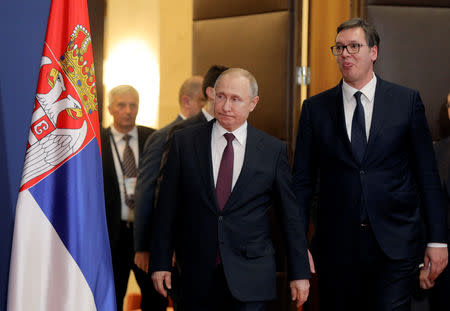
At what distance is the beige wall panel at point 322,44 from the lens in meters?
4.43

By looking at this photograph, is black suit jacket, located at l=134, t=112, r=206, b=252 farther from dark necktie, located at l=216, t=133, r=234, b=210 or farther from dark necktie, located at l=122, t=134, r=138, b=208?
dark necktie, located at l=216, t=133, r=234, b=210

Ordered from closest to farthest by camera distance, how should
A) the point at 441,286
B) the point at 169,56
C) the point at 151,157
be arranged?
1. the point at 441,286
2. the point at 151,157
3. the point at 169,56

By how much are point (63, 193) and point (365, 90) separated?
162 cm

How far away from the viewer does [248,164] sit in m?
2.96

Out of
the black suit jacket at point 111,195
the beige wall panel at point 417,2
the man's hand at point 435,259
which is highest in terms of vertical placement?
the beige wall panel at point 417,2

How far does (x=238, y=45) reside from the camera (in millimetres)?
4496

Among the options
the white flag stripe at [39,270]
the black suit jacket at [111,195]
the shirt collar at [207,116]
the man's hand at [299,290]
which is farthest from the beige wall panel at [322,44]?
the white flag stripe at [39,270]

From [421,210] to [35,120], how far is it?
2055 mm

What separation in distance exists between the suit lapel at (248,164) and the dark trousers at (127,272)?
1795mm

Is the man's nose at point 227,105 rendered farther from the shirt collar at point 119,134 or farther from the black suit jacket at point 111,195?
the shirt collar at point 119,134

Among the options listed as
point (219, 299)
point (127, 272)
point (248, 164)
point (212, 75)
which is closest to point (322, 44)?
point (212, 75)

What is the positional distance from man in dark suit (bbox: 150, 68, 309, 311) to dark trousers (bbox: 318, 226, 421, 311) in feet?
0.89

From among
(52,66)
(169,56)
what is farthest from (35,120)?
(169,56)

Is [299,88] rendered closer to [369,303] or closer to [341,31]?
[341,31]
